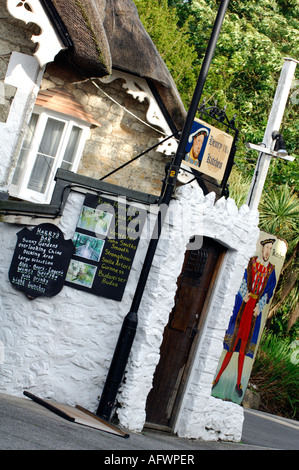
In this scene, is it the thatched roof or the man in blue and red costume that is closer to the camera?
the man in blue and red costume

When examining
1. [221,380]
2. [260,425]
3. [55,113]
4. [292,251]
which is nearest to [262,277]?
[221,380]

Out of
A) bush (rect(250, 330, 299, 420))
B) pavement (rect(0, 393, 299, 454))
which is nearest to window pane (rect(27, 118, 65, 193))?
pavement (rect(0, 393, 299, 454))

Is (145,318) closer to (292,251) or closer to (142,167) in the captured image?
(142,167)

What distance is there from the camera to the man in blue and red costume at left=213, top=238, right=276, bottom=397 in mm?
10555

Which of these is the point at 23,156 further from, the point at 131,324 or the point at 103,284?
the point at 131,324

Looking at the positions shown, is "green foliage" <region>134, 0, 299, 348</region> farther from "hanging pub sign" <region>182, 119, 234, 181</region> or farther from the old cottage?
the old cottage

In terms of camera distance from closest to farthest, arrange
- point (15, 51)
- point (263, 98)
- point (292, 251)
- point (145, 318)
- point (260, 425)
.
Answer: point (145, 318) → point (15, 51) → point (260, 425) → point (292, 251) → point (263, 98)

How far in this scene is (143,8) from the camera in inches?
737

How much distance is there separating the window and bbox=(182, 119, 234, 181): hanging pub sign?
349 cm

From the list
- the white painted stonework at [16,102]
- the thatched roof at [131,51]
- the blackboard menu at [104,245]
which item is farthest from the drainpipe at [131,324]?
the white painted stonework at [16,102]

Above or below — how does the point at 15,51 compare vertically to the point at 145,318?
above

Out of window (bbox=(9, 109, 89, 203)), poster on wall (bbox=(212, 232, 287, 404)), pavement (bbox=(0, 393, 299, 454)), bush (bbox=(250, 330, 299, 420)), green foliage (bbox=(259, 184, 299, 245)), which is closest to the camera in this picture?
pavement (bbox=(0, 393, 299, 454))

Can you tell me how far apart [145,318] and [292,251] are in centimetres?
1089

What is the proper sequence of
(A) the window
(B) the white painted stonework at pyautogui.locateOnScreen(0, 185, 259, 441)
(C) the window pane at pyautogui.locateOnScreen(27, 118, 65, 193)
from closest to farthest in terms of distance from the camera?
(B) the white painted stonework at pyautogui.locateOnScreen(0, 185, 259, 441), (A) the window, (C) the window pane at pyautogui.locateOnScreen(27, 118, 65, 193)
